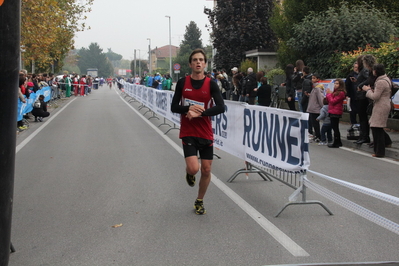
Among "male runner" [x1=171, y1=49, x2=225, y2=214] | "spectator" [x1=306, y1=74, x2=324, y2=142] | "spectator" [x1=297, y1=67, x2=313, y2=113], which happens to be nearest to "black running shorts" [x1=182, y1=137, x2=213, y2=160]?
"male runner" [x1=171, y1=49, x2=225, y2=214]

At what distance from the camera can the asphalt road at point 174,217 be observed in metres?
4.77

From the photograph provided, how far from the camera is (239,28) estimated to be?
123ft

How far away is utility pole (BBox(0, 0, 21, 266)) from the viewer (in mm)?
3689

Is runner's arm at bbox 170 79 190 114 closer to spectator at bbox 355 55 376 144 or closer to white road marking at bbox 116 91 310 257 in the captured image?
white road marking at bbox 116 91 310 257

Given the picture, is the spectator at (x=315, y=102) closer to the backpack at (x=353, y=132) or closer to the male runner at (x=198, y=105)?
the backpack at (x=353, y=132)

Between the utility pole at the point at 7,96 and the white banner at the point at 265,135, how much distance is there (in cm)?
349

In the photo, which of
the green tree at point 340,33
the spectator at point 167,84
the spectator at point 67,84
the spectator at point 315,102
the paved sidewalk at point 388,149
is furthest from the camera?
the spectator at point 167,84

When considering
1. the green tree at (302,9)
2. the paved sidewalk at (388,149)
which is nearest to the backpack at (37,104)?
the paved sidewalk at (388,149)

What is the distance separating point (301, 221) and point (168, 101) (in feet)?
33.5

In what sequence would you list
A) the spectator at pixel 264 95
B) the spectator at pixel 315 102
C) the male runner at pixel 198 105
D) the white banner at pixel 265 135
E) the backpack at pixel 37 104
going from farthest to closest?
the backpack at pixel 37 104, the spectator at pixel 264 95, the spectator at pixel 315 102, the white banner at pixel 265 135, the male runner at pixel 198 105

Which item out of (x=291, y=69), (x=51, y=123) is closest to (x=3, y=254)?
(x=291, y=69)

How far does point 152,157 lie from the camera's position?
10.6m

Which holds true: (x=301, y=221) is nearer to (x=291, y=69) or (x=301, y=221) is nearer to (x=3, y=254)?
(x=3, y=254)

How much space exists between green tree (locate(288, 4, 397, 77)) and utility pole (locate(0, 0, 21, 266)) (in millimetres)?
18640
